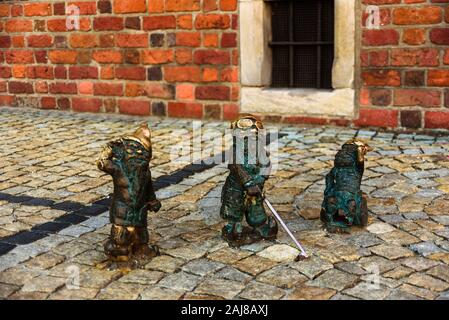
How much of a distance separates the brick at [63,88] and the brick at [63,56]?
0.32m

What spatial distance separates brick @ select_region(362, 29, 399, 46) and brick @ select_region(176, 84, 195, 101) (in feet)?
7.57

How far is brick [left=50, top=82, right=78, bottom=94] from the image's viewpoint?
880 cm

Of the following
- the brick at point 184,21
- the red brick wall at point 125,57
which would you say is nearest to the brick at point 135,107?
the red brick wall at point 125,57

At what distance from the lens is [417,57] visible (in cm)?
669

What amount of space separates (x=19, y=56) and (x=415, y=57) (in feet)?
18.9

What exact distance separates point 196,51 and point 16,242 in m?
4.46

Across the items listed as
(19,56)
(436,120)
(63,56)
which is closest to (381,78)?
(436,120)

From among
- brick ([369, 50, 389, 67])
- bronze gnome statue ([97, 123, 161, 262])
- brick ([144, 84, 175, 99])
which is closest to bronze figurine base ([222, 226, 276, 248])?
bronze gnome statue ([97, 123, 161, 262])

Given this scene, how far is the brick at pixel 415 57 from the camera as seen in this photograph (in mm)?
6613

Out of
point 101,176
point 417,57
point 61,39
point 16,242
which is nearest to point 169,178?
point 101,176

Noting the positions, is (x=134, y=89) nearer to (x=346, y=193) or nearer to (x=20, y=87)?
(x=20, y=87)

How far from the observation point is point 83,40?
8.56m

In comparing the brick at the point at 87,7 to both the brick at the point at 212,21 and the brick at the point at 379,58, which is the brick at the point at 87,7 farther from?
the brick at the point at 379,58
